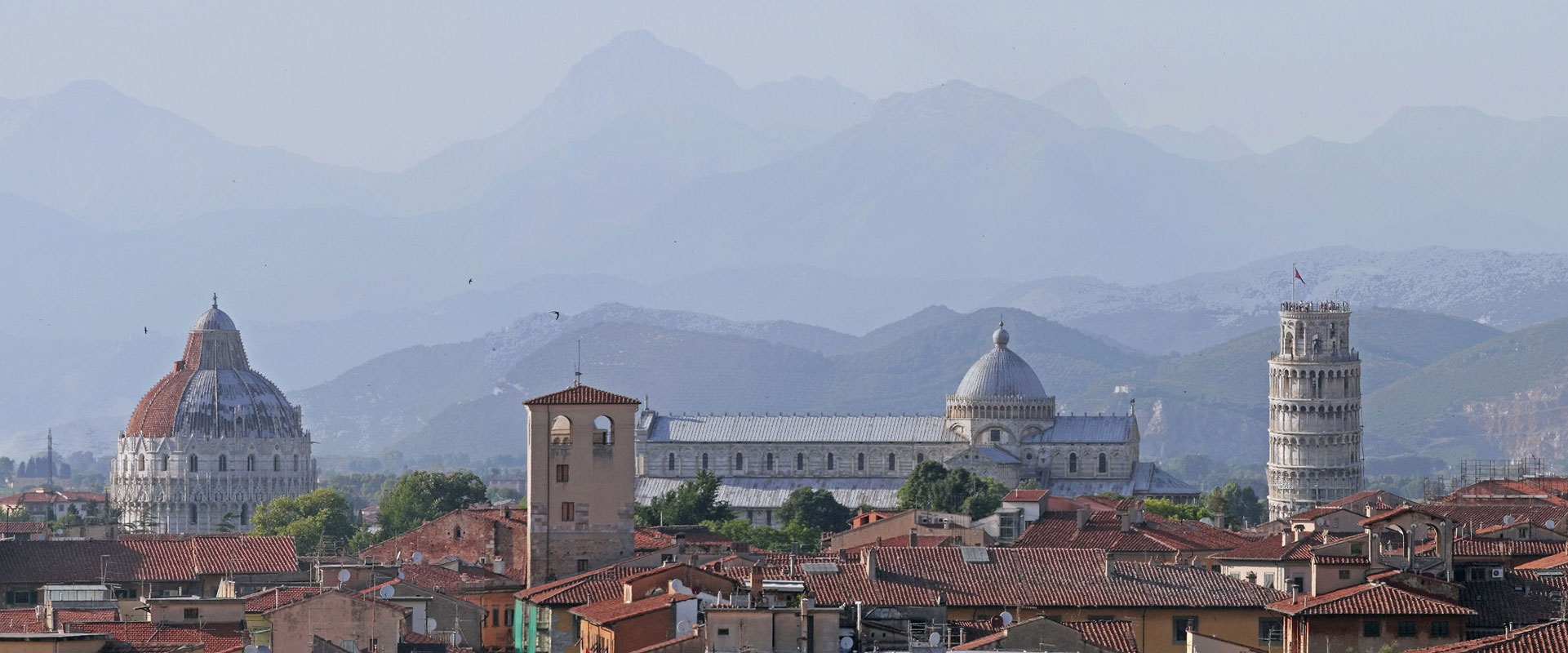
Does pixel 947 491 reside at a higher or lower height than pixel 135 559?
lower

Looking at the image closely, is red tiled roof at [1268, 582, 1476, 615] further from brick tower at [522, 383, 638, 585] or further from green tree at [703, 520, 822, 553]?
green tree at [703, 520, 822, 553]

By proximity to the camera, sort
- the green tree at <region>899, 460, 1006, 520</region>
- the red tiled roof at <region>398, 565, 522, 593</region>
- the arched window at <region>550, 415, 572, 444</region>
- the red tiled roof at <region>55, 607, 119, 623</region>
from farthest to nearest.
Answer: the green tree at <region>899, 460, 1006, 520</region>, the arched window at <region>550, 415, 572, 444</region>, the red tiled roof at <region>398, 565, 522, 593</region>, the red tiled roof at <region>55, 607, 119, 623</region>

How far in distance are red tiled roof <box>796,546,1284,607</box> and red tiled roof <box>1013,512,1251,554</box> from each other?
38.1 feet

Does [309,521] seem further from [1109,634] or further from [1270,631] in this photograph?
[1109,634]

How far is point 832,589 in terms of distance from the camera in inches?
2191

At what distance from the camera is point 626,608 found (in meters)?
52.7

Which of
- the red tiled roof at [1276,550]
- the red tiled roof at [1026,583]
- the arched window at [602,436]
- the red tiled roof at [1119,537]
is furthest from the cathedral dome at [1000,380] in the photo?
the red tiled roof at [1026,583]

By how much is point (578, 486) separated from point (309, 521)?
7518 cm

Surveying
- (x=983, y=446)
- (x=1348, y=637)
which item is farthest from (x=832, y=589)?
(x=983, y=446)

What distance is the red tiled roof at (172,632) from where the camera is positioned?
48000mm

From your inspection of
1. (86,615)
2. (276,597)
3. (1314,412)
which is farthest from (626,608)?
(1314,412)

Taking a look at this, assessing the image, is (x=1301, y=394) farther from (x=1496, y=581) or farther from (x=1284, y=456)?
(x=1496, y=581)

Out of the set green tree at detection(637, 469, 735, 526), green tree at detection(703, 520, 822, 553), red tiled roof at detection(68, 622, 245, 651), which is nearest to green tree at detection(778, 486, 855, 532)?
green tree at detection(637, 469, 735, 526)

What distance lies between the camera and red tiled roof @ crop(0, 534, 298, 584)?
232 feet
